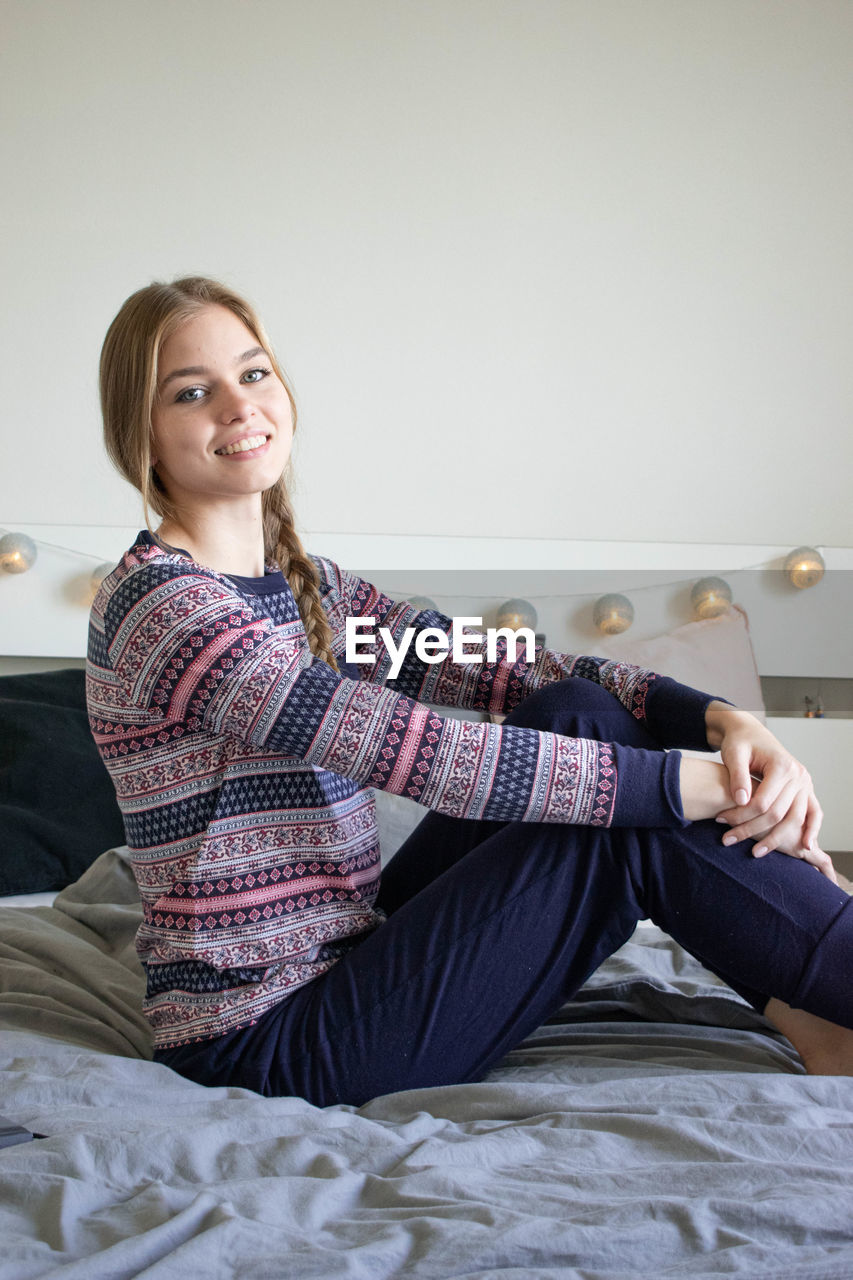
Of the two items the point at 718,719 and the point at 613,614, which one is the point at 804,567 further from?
the point at 718,719

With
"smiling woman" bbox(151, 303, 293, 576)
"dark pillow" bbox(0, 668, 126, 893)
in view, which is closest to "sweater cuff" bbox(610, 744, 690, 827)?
"smiling woman" bbox(151, 303, 293, 576)

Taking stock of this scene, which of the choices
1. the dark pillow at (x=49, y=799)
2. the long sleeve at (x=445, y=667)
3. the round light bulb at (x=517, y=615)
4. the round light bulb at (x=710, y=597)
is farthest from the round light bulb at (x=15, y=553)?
the round light bulb at (x=710, y=597)

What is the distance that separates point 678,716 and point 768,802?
0.27 m

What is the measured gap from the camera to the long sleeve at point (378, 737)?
99cm

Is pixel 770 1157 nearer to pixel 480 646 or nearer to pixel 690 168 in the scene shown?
pixel 480 646

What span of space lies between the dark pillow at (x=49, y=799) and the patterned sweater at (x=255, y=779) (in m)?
0.75

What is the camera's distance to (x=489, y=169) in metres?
2.54

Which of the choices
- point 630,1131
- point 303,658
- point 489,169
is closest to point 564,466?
point 489,169

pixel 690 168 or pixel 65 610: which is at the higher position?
pixel 690 168

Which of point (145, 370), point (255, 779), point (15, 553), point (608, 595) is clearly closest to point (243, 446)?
point (145, 370)

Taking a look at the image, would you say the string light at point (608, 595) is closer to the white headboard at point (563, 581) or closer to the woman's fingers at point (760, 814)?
the white headboard at point (563, 581)

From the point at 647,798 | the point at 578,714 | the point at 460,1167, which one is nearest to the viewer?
the point at 460,1167

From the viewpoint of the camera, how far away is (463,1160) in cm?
86

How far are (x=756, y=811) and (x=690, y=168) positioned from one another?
2.03m
